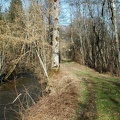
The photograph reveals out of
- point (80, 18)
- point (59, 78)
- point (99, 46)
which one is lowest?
point (59, 78)

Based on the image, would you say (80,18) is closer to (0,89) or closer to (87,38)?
(87,38)

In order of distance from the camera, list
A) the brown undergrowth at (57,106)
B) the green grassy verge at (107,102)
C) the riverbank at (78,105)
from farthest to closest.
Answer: the brown undergrowth at (57,106), the riverbank at (78,105), the green grassy verge at (107,102)

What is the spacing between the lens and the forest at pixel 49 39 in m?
16.8

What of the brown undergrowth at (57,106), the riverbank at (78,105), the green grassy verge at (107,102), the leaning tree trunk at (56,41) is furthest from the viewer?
the leaning tree trunk at (56,41)

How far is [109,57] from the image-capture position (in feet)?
100

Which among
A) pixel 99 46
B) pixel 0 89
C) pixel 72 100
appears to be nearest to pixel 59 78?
pixel 72 100

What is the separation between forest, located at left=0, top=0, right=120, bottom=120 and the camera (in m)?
16.8

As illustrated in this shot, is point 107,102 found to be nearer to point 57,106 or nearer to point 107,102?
point 107,102

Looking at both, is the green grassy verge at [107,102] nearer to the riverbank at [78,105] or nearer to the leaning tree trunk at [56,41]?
the riverbank at [78,105]

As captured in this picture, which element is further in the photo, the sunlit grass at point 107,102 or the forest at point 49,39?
the forest at point 49,39

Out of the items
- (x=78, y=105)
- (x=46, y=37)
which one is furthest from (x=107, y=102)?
(x=46, y=37)

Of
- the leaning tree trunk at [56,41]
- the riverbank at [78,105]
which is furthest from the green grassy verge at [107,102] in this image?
the leaning tree trunk at [56,41]

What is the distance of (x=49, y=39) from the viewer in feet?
105

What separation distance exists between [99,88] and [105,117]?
547 centimetres
